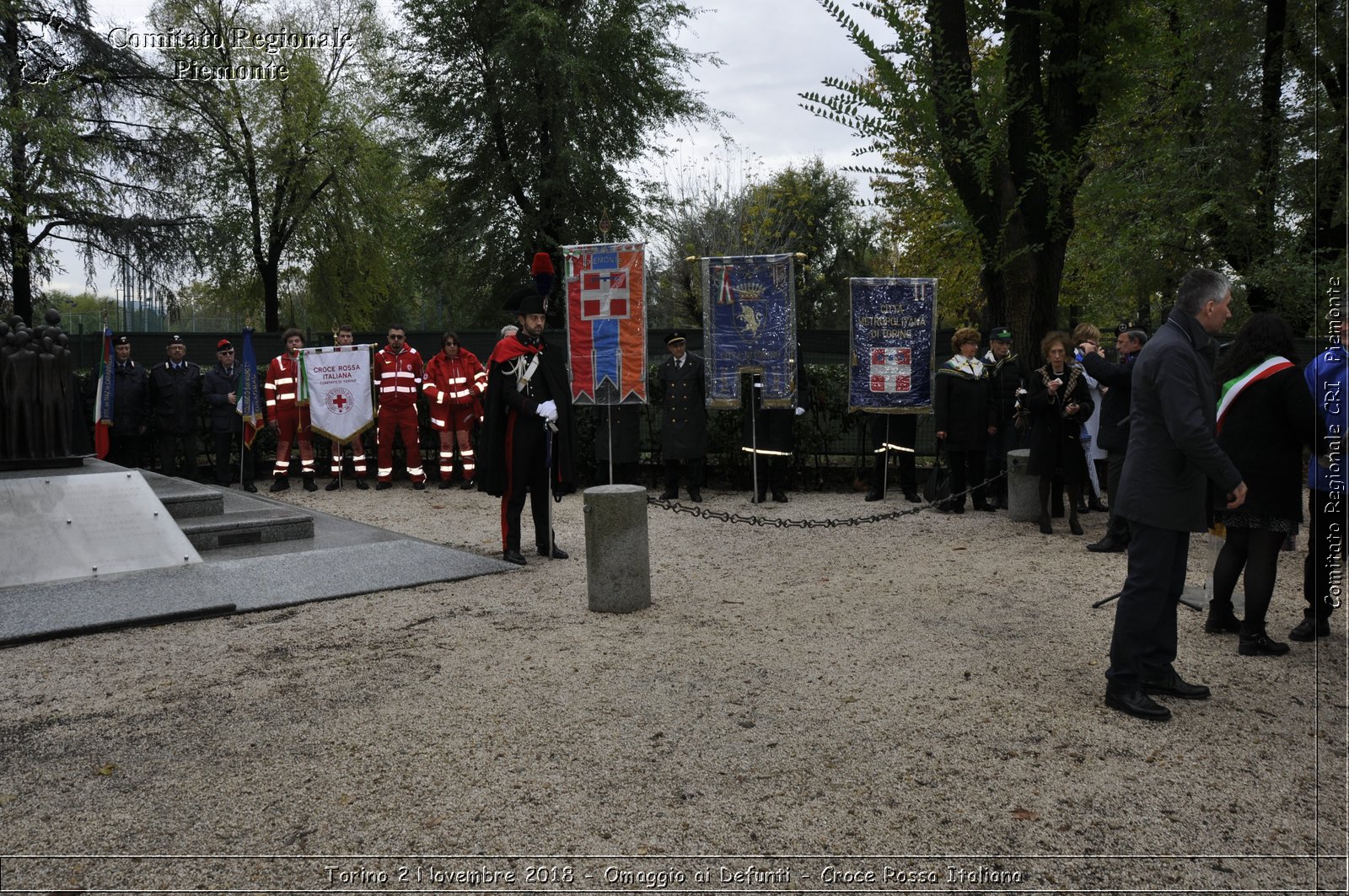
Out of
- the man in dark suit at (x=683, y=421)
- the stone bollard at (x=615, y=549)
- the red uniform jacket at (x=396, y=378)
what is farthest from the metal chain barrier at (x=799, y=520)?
the red uniform jacket at (x=396, y=378)

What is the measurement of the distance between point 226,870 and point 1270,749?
4.27 m

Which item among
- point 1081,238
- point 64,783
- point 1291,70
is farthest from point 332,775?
point 1081,238

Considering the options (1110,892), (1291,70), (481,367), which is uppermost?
(1291,70)

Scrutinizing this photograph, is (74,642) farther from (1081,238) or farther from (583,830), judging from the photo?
(1081,238)

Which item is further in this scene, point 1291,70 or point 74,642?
point 74,642

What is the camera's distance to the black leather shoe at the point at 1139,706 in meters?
4.77

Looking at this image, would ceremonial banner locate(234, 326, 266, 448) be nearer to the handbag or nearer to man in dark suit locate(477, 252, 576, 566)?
man in dark suit locate(477, 252, 576, 566)

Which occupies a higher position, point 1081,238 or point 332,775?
point 1081,238

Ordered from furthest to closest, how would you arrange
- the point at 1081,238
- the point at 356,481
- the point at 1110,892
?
the point at 1081,238, the point at 356,481, the point at 1110,892

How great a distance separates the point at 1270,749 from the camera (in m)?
4.47

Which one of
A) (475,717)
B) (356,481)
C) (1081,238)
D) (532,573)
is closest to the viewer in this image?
(475,717)

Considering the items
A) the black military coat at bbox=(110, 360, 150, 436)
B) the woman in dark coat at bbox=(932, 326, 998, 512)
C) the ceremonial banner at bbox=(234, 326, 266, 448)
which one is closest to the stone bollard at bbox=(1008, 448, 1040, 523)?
the woman in dark coat at bbox=(932, 326, 998, 512)

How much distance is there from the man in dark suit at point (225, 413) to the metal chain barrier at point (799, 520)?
6.27 meters

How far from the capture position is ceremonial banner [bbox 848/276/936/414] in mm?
12305
